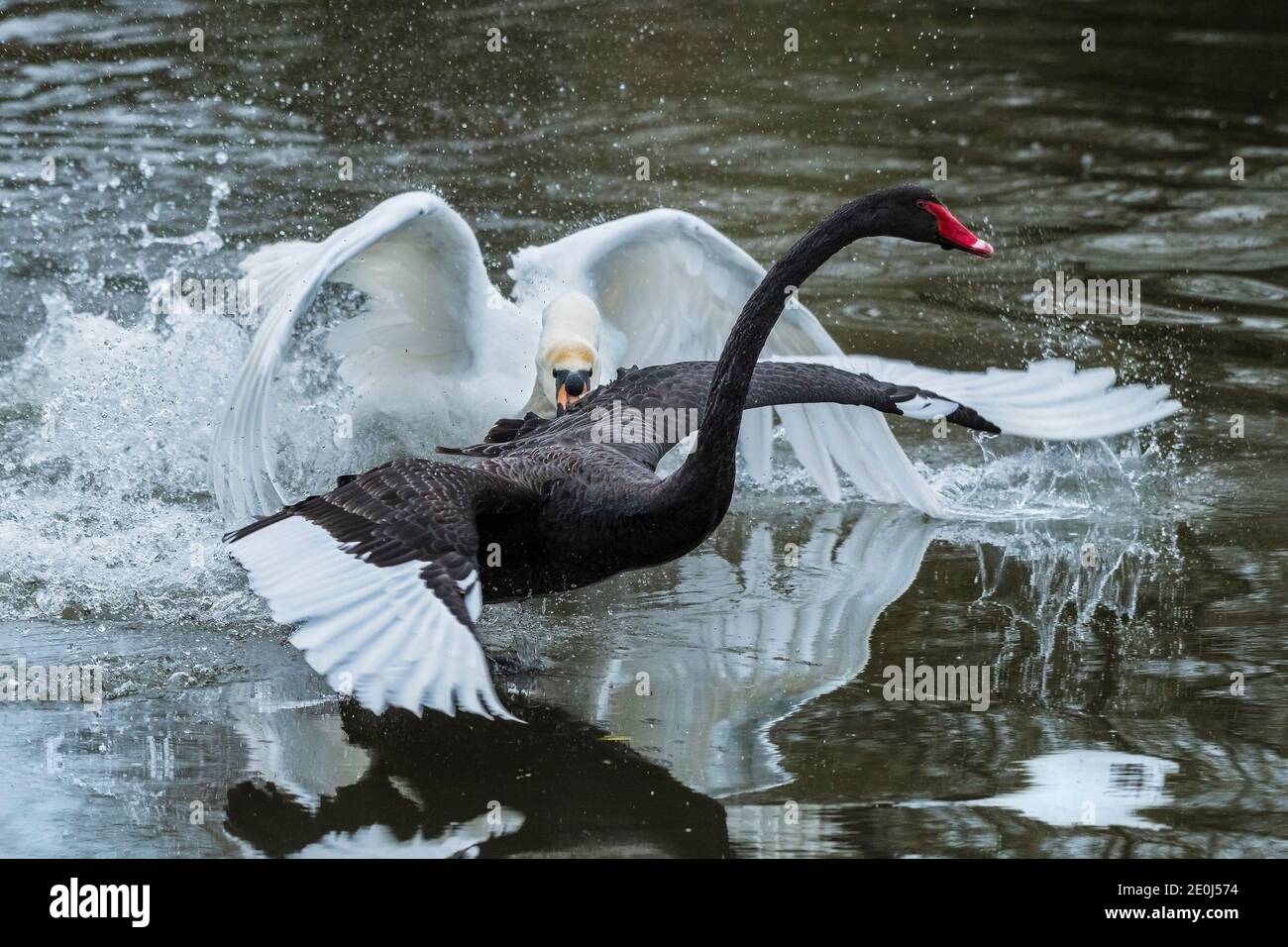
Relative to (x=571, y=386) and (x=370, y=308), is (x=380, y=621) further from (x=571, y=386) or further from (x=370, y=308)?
(x=370, y=308)

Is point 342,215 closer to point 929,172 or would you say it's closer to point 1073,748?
point 929,172

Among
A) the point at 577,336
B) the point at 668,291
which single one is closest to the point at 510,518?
the point at 577,336

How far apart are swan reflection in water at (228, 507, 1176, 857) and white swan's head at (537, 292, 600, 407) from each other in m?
0.81

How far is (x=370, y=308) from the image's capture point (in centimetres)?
812

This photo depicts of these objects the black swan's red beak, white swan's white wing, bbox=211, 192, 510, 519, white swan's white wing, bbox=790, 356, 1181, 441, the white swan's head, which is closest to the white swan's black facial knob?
the white swan's head

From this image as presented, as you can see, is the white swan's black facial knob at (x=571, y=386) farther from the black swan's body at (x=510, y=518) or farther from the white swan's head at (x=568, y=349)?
the black swan's body at (x=510, y=518)

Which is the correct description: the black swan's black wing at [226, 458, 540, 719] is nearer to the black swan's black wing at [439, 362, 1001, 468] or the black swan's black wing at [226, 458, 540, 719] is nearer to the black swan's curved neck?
the black swan's curved neck

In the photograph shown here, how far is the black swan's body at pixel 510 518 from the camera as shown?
431 centimetres

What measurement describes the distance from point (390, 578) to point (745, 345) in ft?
4.28

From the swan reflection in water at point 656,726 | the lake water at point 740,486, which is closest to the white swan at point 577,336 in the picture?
the lake water at point 740,486

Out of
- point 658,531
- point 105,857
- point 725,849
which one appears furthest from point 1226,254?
point 105,857

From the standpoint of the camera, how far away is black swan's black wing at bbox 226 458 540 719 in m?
4.16

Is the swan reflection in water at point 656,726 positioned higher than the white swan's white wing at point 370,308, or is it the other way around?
the white swan's white wing at point 370,308

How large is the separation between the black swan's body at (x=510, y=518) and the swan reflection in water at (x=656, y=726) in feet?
1.52
